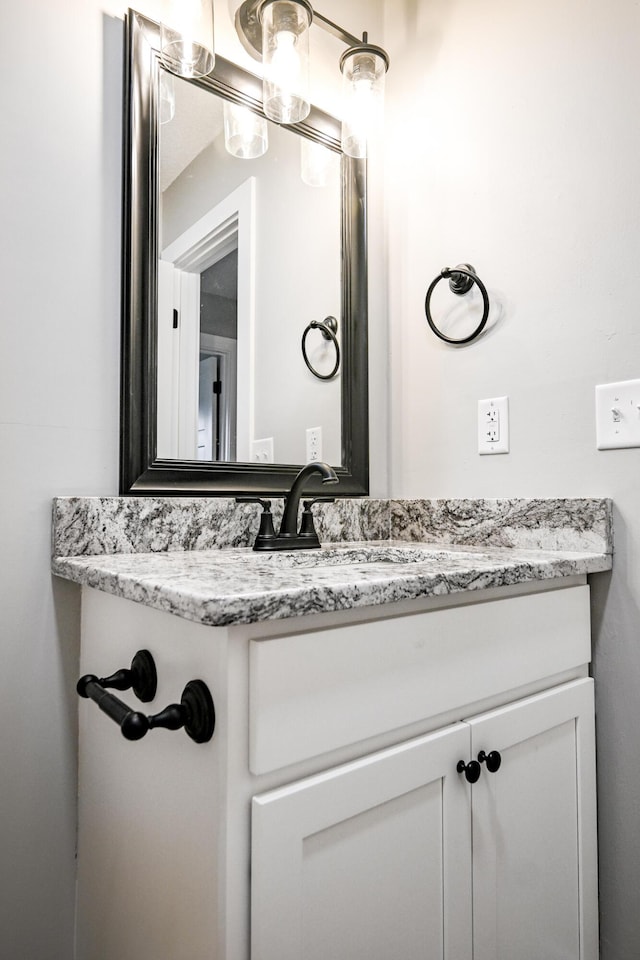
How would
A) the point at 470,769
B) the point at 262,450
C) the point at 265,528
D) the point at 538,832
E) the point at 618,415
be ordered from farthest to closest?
1. the point at 262,450
2. the point at 265,528
3. the point at 618,415
4. the point at 538,832
5. the point at 470,769

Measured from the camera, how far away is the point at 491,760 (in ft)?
2.61

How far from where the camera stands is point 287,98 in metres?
1.20

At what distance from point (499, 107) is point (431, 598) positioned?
3.48 feet

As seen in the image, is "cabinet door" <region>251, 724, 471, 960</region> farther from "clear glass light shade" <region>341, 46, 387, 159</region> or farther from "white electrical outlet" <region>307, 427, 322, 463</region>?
"clear glass light shade" <region>341, 46, 387, 159</region>

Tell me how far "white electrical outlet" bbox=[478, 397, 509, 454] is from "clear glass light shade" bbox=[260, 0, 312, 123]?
28.5 inches

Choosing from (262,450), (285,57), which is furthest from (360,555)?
(285,57)

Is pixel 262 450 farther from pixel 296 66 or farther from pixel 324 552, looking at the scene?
pixel 296 66

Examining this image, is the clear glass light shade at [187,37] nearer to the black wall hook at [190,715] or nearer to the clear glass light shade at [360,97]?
the clear glass light shade at [360,97]

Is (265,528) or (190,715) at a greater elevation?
(265,528)

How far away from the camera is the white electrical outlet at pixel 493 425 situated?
3.89 ft

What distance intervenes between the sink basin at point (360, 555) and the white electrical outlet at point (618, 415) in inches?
11.9

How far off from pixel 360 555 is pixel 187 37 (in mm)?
999

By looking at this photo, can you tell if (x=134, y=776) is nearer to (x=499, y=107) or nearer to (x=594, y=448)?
(x=594, y=448)

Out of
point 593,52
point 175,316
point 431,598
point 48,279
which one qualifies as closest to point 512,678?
point 431,598
